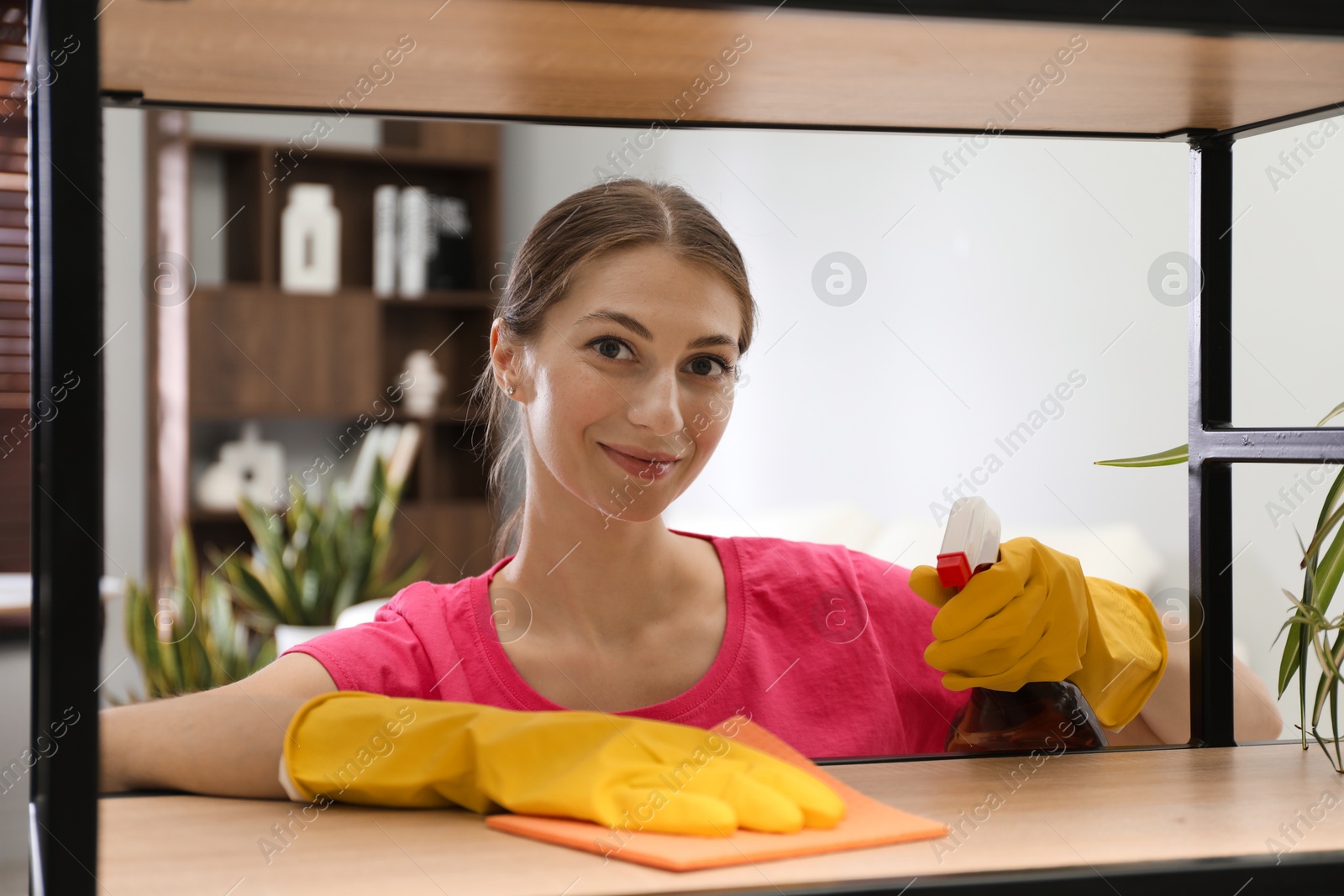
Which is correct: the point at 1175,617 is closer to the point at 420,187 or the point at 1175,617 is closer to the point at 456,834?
the point at 456,834

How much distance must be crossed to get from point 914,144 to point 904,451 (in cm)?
67

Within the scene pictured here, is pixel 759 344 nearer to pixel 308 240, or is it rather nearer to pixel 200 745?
pixel 308 240

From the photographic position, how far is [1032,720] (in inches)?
29.7

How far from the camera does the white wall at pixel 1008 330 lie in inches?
58.2

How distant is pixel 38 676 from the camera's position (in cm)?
46

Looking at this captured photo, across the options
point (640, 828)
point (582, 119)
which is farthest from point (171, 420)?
point (640, 828)

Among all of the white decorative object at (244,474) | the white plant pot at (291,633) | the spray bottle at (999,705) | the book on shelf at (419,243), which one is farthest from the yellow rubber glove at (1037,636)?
the book on shelf at (419,243)

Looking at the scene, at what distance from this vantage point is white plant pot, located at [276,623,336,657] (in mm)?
3287

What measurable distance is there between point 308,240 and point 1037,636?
12.2ft

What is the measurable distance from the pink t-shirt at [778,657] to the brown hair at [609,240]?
251mm

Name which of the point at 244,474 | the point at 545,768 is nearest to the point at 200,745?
the point at 545,768

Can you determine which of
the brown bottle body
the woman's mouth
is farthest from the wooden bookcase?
the brown bottle body

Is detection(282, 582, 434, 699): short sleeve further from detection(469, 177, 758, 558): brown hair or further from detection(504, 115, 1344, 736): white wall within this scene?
detection(504, 115, 1344, 736): white wall

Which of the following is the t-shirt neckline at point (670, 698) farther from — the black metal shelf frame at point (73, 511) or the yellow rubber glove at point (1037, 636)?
the black metal shelf frame at point (73, 511)
